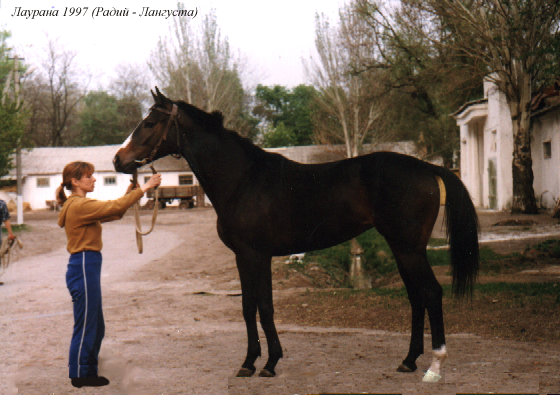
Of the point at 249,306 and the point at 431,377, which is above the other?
the point at 249,306

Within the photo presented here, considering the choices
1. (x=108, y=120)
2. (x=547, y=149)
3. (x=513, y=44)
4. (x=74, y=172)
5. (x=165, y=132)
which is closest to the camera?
(x=74, y=172)

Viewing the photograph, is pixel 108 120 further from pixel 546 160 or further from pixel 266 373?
pixel 266 373

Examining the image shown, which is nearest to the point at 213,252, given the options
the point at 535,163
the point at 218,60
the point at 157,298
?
the point at 157,298

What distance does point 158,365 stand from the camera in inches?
195

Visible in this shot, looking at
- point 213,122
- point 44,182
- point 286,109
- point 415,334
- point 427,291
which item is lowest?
point 415,334

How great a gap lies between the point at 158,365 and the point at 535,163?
68.2 feet

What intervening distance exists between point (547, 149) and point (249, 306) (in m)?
19.6

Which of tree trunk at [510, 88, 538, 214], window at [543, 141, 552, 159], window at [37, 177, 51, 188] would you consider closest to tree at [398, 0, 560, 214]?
tree trunk at [510, 88, 538, 214]

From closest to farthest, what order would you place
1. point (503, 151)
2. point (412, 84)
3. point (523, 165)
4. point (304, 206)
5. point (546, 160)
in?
point (304, 206) → point (523, 165) → point (546, 160) → point (503, 151) → point (412, 84)

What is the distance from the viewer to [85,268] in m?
4.41

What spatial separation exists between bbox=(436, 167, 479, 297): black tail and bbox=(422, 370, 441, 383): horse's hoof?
82cm

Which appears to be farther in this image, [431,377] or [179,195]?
[179,195]

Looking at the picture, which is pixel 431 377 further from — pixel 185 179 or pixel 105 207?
pixel 185 179

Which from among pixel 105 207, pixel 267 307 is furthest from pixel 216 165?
pixel 267 307
